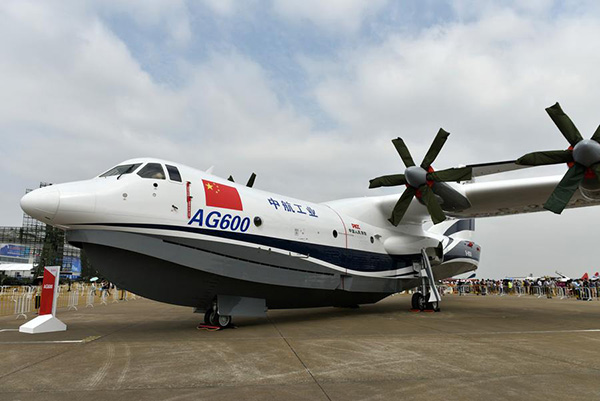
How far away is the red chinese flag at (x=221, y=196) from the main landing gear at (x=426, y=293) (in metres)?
8.83

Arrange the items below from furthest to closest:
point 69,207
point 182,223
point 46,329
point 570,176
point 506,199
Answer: point 506,199
point 570,176
point 46,329
point 182,223
point 69,207

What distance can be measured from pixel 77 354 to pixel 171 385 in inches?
117

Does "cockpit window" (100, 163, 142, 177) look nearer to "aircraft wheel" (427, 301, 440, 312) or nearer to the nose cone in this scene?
the nose cone

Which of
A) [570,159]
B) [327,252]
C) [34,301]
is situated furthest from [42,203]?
[34,301]

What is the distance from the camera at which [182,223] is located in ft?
29.3

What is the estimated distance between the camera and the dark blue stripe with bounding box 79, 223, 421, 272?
29.6 ft

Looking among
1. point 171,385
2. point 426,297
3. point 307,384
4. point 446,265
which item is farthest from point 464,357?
point 446,265

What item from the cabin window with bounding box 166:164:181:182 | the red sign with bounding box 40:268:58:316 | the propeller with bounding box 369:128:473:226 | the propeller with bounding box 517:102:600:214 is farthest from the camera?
the propeller with bounding box 369:128:473:226

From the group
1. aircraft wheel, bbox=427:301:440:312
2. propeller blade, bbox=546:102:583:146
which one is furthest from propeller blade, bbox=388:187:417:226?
propeller blade, bbox=546:102:583:146

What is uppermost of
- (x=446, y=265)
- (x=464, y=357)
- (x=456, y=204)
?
(x=456, y=204)

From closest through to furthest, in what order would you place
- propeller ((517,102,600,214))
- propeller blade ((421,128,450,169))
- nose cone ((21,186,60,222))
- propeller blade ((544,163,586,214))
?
1. nose cone ((21,186,60,222))
2. propeller ((517,102,600,214))
3. propeller blade ((544,163,586,214))
4. propeller blade ((421,128,450,169))

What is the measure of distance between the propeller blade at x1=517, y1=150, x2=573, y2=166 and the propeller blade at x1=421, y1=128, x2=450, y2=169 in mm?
→ 2422

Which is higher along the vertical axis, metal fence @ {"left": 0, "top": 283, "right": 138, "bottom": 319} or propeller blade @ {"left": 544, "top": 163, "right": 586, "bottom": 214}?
propeller blade @ {"left": 544, "top": 163, "right": 586, "bottom": 214}

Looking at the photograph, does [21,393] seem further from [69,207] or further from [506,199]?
[506,199]
